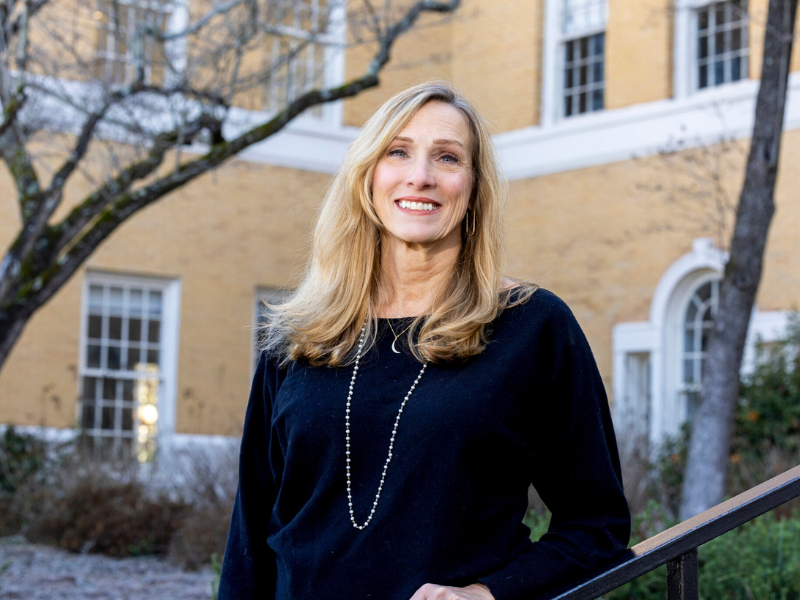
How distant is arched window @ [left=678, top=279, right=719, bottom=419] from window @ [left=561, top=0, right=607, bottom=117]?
10.4 feet

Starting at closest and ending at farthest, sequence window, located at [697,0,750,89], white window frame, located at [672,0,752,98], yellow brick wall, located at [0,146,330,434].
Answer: window, located at [697,0,750,89]
yellow brick wall, located at [0,146,330,434]
white window frame, located at [672,0,752,98]

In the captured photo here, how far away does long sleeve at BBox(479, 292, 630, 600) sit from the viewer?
217 cm

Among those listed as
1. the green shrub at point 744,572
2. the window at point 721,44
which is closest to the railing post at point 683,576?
the green shrub at point 744,572

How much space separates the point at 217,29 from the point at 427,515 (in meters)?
8.48

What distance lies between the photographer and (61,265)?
25.8 feet

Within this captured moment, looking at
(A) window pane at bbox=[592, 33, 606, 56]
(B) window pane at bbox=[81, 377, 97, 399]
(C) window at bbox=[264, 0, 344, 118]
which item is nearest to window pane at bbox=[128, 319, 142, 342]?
(B) window pane at bbox=[81, 377, 97, 399]

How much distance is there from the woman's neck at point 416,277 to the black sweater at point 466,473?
0.17m

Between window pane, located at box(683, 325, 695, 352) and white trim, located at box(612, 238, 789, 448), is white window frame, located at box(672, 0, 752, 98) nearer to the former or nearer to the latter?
white trim, located at box(612, 238, 789, 448)

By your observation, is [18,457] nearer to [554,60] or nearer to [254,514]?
[554,60]

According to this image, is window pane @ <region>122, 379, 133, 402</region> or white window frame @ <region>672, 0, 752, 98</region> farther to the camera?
window pane @ <region>122, 379, 133, 402</region>

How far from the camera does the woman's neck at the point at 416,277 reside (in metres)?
2.56

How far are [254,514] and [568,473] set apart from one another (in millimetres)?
795

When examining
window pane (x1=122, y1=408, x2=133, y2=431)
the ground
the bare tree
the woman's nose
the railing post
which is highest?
the bare tree

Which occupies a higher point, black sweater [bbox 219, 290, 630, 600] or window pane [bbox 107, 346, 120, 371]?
black sweater [bbox 219, 290, 630, 600]
